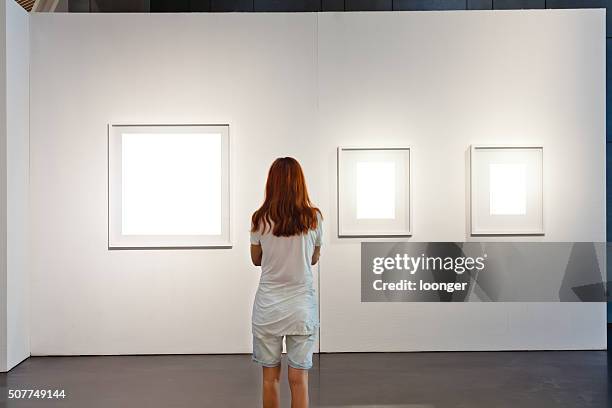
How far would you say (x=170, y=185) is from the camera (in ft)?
19.7

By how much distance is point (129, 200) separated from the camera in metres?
6.03

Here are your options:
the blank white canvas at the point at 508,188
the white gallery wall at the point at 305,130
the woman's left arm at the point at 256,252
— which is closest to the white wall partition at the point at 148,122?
the white gallery wall at the point at 305,130

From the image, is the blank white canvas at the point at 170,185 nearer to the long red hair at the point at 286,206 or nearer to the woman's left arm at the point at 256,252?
the woman's left arm at the point at 256,252

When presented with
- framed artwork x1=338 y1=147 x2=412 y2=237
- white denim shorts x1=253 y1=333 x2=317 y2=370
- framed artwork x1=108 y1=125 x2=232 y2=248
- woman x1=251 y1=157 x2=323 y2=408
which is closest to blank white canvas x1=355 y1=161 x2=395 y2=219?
framed artwork x1=338 y1=147 x2=412 y2=237

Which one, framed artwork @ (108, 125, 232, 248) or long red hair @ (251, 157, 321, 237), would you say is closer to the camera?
long red hair @ (251, 157, 321, 237)

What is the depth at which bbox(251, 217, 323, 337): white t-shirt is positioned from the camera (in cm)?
Result: 348

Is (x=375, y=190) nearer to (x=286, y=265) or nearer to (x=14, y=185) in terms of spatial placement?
(x=286, y=265)

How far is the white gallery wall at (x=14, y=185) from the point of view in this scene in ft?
17.9

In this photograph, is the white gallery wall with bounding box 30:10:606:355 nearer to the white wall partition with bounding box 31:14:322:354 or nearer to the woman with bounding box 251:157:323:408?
the white wall partition with bounding box 31:14:322:354

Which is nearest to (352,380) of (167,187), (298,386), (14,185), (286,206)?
(298,386)

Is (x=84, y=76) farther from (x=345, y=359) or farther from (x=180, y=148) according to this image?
(x=345, y=359)

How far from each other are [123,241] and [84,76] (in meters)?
1.69

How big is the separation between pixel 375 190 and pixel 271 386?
2867 millimetres

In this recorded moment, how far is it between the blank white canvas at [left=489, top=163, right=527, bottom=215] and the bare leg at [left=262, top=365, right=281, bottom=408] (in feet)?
10.9
